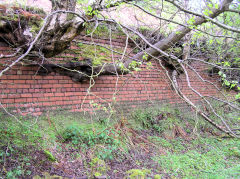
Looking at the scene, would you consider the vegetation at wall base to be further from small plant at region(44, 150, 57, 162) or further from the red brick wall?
the red brick wall

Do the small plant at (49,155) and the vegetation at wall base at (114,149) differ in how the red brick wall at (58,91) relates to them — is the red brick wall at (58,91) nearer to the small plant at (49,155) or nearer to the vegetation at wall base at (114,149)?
the vegetation at wall base at (114,149)

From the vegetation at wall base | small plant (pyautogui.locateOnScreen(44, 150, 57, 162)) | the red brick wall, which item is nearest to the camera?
the vegetation at wall base

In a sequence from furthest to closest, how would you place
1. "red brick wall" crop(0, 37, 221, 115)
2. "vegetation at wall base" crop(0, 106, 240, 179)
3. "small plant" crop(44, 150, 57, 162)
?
"red brick wall" crop(0, 37, 221, 115) < "small plant" crop(44, 150, 57, 162) < "vegetation at wall base" crop(0, 106, 240, 179)

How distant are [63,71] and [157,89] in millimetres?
3406

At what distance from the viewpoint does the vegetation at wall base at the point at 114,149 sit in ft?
10.8

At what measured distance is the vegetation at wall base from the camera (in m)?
3.29

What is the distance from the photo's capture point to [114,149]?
4.40 m

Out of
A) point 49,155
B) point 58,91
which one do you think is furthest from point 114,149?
point 58,91

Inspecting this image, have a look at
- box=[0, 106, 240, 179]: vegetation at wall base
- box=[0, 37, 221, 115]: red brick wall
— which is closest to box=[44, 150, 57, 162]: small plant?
box=[0, 106, 240, 179]: vegetation at wall base

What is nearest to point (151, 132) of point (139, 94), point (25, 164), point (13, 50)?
point (139, 94)

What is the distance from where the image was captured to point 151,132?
5.89m

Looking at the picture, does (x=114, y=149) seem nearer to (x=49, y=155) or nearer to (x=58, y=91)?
(x=49, y=155)

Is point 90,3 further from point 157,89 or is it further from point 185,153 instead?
point 185,153

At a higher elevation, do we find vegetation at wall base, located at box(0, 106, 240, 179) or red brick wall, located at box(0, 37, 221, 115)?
red brick wall, located at box(0, 37, 221, 115)
